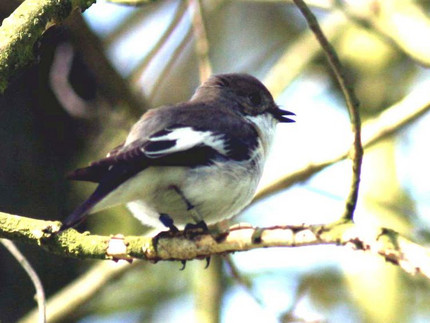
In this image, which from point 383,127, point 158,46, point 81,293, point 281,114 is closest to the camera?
point 383,127

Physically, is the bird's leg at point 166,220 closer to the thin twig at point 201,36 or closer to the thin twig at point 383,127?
the thin twig at point 383,127

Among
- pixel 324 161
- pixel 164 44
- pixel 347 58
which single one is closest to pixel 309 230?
pixel 324 161

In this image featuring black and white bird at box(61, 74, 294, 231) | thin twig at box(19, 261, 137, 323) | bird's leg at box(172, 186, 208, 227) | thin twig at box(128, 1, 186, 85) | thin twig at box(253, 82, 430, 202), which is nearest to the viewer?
black and white bird at box(61, 74, 294, 231)

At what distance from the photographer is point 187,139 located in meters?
3.70

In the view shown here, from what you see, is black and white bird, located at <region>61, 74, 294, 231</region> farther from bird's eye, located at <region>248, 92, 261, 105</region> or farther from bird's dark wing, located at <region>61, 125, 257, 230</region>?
bird's eye, located at <region>248, 92, 261, 105</region>

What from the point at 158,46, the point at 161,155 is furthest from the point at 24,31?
the point at 158,46

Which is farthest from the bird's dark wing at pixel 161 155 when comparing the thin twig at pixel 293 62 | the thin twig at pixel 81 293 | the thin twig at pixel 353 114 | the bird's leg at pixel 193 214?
the thin twig at pixel 293 62

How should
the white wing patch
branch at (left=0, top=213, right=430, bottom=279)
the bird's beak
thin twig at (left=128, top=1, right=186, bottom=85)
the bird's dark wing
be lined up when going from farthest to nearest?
thin twig at (left=128, top=1, right=186, bottom=85)
the bird's beak
the white wing patch
the bird's dark wing
branch at (left=0, top=213, right=430, bottom=279)

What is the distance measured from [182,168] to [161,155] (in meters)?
0.21

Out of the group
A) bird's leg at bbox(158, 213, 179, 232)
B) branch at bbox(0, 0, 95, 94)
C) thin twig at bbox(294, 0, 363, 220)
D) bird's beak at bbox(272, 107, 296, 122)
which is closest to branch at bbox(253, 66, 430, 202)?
bird's beak at bbox(272, 107, 296, 122)

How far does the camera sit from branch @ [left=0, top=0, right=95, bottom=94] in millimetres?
2893

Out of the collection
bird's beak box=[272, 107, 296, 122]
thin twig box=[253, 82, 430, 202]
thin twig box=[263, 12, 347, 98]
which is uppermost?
bird's beak box=[272, 107, 296, 122]

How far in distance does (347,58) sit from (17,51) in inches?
176

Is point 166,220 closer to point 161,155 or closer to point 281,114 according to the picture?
point 161,155
